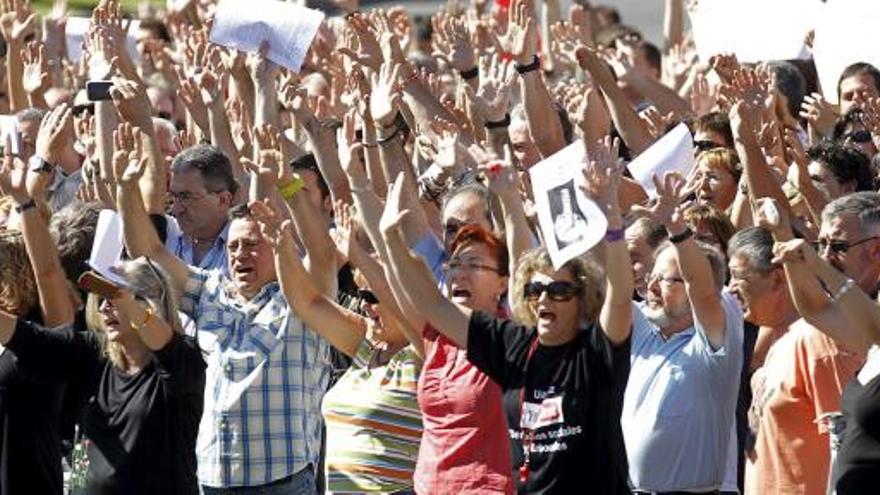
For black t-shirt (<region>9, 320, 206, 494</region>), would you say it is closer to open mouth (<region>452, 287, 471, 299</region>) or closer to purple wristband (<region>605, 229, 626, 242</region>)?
open mouth (<region>452, 287, 471, 299</region>)

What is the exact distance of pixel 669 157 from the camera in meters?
9.88

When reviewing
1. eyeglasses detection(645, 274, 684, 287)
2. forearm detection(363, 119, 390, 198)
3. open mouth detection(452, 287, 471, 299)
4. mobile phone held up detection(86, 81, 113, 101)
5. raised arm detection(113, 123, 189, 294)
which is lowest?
open mouth detection(452, 287, 471, 299)

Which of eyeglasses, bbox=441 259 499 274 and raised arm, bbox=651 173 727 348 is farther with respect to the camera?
eyeglasses, bbox=441 259 499 274

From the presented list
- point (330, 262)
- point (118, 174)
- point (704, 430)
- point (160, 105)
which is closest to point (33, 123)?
point (160, 105)

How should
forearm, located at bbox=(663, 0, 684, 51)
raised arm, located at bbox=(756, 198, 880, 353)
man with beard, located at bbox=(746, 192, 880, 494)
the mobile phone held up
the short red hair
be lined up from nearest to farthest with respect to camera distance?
raised arm, located at bbox=(756, 198, 880, 353)
man with beard, located at bbox=(746, 192, 880, 494)
the short red hair
the mobile phone held up
forearm, located at bbox=(663, 0, 684, 51)

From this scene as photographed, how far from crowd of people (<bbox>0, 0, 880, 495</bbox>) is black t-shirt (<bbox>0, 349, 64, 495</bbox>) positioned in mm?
10

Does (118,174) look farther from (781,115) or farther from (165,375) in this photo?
(781,115)

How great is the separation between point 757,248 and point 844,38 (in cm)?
270

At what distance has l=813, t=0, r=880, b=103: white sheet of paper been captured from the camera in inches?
432

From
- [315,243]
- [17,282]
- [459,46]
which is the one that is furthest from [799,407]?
[459,46]

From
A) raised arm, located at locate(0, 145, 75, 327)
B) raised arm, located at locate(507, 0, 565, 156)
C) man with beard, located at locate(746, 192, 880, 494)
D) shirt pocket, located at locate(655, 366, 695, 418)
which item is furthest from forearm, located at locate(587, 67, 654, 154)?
shirt pocket, located at locate(655, 366, 695, 418)

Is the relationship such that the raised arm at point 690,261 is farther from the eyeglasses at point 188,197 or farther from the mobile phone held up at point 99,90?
the mobile phone held up at point 99,90

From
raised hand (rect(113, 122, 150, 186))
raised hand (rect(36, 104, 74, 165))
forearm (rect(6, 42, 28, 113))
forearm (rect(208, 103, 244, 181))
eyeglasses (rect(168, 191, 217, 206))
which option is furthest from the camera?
forearm (rect(6, 42, 28, 113))

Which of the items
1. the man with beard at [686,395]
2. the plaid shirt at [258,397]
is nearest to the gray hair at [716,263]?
the man with beard at [686,395]
